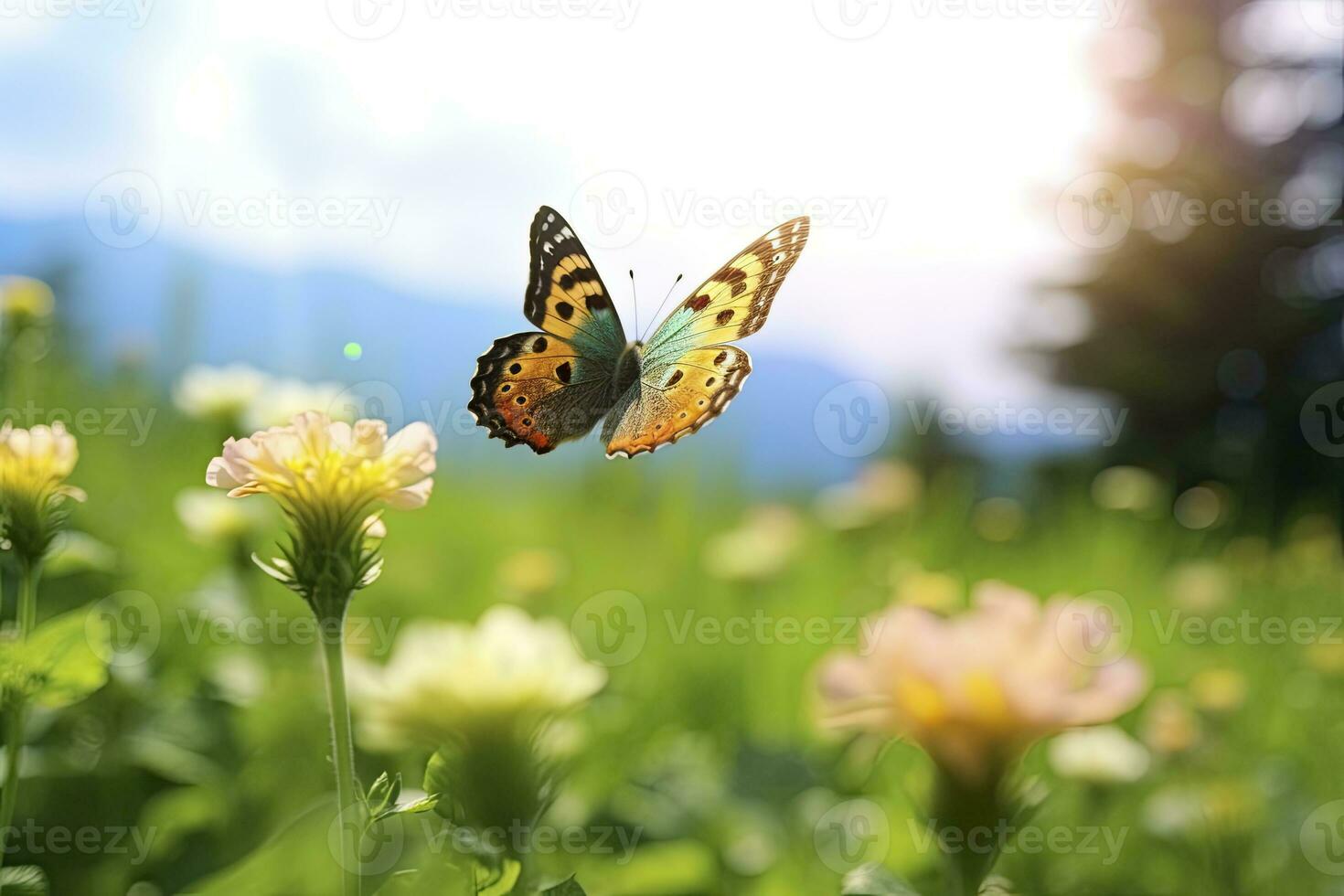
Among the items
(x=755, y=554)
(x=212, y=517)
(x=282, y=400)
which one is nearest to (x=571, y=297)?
(x=282, y=400)

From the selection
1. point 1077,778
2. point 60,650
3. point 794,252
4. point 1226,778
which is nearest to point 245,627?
point 60,650

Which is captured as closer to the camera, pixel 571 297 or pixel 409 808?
pixel 409 808

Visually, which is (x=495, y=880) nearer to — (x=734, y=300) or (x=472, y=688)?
(x=472, y=688)

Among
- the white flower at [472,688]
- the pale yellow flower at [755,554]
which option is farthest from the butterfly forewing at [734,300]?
the pale yellow flower at [755,554]

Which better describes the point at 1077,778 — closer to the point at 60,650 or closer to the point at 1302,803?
the point at 1302,803

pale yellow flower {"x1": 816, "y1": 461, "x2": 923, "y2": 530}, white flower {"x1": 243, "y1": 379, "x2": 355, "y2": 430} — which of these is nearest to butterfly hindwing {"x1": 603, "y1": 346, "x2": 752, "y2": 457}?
white flower {"x1": 243, "y1": 379, "x2": 355, "y2": 430}

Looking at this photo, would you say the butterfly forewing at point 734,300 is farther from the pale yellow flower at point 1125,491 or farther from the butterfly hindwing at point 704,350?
the pale yellow flower at point 1125,491
